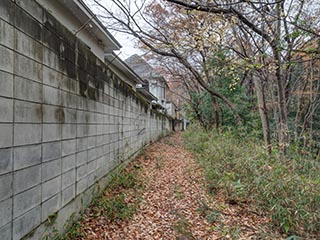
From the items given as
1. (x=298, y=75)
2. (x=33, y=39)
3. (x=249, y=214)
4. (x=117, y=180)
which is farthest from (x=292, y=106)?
(x=33, y=39)

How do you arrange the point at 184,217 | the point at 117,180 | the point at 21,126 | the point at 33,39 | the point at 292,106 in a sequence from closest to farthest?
the point at 21,126 → the point at 33,39 → the point at 184,217 → the point at 117,180 → the point at 292,106

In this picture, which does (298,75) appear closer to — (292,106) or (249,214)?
(292,106)

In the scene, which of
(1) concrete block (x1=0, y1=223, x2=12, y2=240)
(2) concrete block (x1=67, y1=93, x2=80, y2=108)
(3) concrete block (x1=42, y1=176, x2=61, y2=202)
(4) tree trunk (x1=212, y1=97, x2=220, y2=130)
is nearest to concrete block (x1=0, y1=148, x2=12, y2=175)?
(1) concrete block (x1=0, y1=223, x2=12, y2=240)

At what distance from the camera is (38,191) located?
213 cm

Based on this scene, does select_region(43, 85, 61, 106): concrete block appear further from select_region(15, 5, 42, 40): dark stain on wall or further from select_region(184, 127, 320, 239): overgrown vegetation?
select_region(184, 127, 320, 239): overgrown vegetation

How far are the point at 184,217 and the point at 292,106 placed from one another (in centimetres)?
1158

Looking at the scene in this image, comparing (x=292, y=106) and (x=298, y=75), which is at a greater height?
(x=298, y=75)

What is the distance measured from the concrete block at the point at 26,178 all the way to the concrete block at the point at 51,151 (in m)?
0.15

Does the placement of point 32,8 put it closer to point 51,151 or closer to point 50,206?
point 51,151

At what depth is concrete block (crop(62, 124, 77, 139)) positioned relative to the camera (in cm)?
269

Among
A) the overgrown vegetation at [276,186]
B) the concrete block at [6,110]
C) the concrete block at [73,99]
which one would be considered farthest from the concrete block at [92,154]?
the overgrown vegetation at [276,186]

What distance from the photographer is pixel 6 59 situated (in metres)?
1.73

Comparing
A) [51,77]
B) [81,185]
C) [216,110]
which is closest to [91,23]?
[51,77]

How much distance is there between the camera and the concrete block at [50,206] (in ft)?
7.25
